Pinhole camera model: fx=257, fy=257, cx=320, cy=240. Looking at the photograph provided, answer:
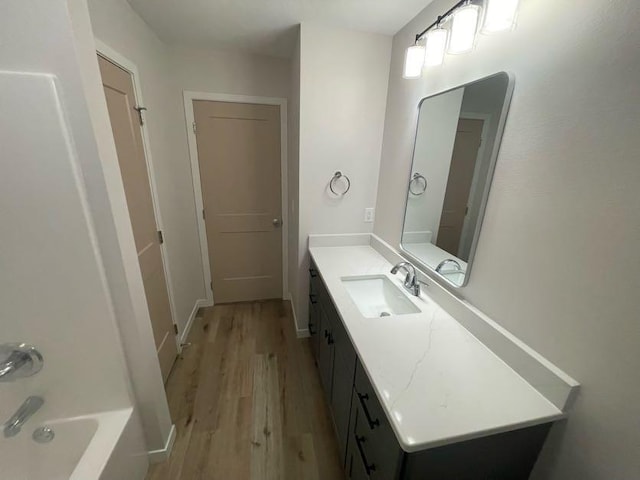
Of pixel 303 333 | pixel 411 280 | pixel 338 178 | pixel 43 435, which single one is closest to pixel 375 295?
pixel 411 280

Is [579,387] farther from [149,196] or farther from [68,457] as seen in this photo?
[149,196]

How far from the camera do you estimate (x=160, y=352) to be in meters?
1.82

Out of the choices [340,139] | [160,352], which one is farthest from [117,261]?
[340,139]

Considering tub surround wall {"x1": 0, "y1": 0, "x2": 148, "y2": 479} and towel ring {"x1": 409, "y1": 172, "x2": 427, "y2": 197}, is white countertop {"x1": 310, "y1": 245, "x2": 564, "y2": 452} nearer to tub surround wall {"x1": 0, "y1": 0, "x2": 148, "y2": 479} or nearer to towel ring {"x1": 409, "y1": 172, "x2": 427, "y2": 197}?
towel ring {"x1": 409, "y1": 172, "x2": 427, "y2": 197}

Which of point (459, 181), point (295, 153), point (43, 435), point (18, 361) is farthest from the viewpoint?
point (295, 153)

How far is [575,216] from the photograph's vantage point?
2.55 feet

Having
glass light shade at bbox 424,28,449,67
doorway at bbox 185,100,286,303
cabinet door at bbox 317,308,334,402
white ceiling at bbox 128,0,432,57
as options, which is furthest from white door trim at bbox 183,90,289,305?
glass light shade at bbox 424,28,449,67

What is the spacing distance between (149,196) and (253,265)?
1.28 m

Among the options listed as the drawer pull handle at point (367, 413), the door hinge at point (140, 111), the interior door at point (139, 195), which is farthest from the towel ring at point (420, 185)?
the door hinge at point (140, 111)

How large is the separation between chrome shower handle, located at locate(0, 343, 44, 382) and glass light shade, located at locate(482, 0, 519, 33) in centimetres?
212

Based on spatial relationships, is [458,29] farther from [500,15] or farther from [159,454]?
[159,454]

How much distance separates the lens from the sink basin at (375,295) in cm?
154

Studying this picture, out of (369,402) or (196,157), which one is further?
(196,157)

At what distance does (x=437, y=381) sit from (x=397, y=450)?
25cm
